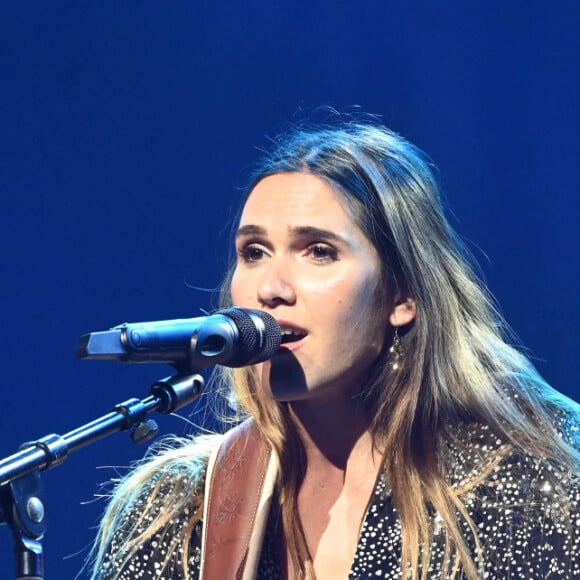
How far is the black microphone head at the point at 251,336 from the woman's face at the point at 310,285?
42 centimetres

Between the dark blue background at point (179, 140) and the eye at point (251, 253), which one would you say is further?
the dark blue background at point (179, 140)

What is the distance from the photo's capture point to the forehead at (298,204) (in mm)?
2619

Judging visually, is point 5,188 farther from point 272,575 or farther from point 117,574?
point 272,575

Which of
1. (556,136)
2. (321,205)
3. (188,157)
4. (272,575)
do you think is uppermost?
(188,157)

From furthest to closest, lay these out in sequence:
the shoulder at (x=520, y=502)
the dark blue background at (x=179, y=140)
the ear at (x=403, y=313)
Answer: the dark blue background at (x=179, y=140)
the ear at (x=403, y=313)
the shoulder at (x=520, y=502)

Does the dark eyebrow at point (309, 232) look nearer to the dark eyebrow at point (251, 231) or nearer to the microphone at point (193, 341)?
the dark eyebrow at point (251, 231)

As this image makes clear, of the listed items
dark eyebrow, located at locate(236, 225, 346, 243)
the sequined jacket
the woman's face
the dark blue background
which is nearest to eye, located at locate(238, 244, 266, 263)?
the woman's face

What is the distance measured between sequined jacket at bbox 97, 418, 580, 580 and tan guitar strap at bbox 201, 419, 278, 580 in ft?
0.30

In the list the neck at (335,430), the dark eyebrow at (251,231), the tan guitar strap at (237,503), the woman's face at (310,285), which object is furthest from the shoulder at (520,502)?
the dark eyebrow at (251,231)

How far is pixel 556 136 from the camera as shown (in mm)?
3328

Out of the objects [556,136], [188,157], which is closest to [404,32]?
→ [556,136]

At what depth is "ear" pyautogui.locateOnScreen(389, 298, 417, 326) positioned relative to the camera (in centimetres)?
274

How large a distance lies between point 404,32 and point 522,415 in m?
1.43

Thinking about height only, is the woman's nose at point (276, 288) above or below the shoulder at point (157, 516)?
above
